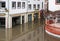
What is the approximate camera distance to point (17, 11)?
3188cm

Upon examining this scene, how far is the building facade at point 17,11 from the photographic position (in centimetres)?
2845

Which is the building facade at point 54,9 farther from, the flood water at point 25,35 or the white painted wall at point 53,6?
the flood water at point 25,35

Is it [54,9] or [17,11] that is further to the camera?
[17,11]

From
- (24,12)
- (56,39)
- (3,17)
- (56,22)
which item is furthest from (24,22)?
(56,39)

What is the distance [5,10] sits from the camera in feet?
93.2

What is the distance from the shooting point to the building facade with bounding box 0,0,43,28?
2845cm

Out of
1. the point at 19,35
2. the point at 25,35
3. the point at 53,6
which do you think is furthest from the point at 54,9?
the point at 19,35

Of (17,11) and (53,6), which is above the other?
(53,6)

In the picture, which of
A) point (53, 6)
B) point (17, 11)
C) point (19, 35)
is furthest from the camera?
point (17, 11)

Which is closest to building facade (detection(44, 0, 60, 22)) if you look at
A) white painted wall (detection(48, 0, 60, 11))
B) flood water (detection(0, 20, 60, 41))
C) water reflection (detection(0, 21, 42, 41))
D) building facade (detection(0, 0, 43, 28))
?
white painted wall (detection(48, 0, 60, 11))

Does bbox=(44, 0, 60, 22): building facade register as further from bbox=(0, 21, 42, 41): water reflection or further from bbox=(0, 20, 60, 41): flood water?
bbox=(0, 21, 42, 41): water reflection

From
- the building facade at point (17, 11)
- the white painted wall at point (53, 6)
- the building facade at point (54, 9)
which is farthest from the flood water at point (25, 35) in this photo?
the white painted wall at point (53, 6)

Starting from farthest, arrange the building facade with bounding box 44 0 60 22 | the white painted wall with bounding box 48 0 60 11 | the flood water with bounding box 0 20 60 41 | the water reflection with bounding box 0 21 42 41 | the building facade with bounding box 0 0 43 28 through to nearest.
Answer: the building facade with bounding box 0 0 43 28
the white painted wall with bounding box 48 0 60 11
the building facade with bounding box 44 0 60 22
the water reflection with bounding box 0 21 42 41
the flood water with bounding box 0 20 60 41

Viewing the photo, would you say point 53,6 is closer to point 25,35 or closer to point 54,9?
point 54,9
